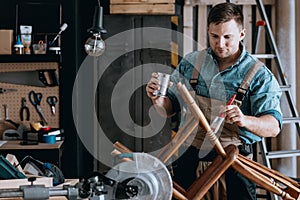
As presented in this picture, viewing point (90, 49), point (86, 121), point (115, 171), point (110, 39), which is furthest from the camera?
point (86, 121)

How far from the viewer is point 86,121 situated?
15.6 ft

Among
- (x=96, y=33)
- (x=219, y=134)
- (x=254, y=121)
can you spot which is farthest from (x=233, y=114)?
(x=96, y=33)

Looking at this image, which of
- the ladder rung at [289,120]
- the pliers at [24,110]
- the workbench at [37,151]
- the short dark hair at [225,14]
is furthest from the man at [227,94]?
the pliers at [24,110]

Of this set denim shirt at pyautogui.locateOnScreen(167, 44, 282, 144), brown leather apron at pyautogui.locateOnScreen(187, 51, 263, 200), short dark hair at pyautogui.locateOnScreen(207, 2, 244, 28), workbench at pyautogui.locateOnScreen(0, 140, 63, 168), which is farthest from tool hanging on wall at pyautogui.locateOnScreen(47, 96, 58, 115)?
short dark hair at pyautogui.locateOnScreen(207, 2, 244, 28)

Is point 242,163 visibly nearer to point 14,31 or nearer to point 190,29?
point 190,29

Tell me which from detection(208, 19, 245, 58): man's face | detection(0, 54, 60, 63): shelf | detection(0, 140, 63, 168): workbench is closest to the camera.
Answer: detection(208, 19, 245, 58): man's face

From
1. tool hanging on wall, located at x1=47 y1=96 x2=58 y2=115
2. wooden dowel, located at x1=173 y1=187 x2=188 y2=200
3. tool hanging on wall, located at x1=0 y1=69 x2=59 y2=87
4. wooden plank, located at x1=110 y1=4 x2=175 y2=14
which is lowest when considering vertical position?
wooden dowel, located at x1=173 y1=187 x2=188 y2=200

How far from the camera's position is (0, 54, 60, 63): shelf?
14.1 feet

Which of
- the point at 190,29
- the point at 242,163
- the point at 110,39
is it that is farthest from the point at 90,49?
the point at 190,29

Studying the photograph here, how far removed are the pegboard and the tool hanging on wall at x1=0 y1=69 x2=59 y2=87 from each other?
26mm

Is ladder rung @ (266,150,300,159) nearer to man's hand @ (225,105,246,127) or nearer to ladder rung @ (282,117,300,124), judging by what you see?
ladder rung @ (282,117,300,124)

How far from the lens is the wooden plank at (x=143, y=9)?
4.39 metres

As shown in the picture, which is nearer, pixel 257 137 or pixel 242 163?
pixel 242 163

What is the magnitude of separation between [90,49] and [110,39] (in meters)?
1.52
